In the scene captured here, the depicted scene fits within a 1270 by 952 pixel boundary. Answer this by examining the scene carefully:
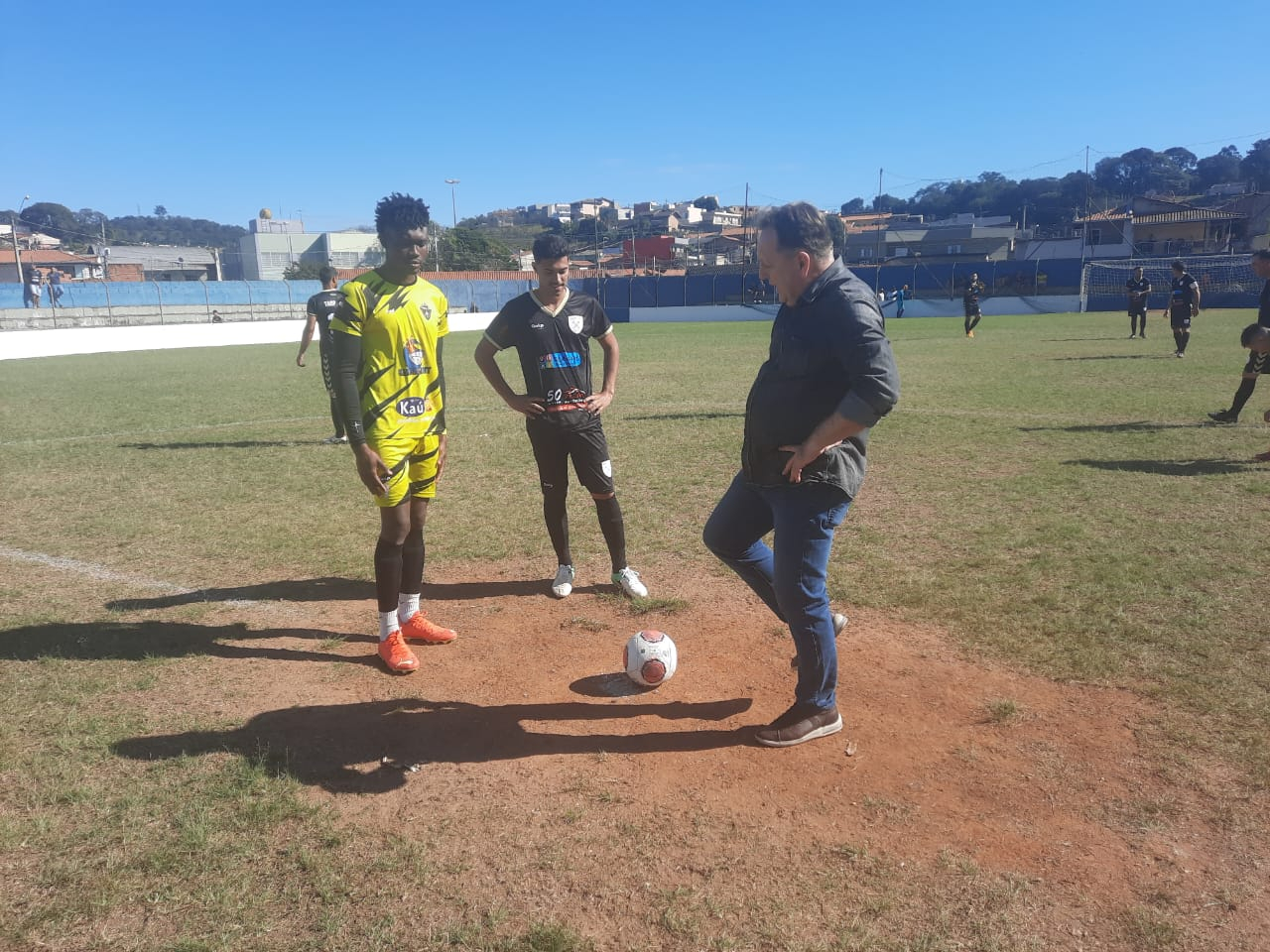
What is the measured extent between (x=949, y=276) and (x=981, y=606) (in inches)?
1984

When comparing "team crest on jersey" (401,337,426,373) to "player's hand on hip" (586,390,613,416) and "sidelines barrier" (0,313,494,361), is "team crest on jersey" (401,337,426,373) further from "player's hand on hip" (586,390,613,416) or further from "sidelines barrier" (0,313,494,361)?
"sidelines barrier" (0,313,494,361)

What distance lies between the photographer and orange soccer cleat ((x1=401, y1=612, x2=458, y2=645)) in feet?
16.9

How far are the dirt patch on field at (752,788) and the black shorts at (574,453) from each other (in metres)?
1.08

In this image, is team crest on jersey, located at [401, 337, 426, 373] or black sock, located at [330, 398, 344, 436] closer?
team crest on jersey, located at [401, 337, 426, 373]

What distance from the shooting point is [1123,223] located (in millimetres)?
66875

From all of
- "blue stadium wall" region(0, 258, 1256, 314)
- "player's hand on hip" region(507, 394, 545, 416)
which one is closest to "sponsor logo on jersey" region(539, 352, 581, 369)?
"player's hand on hip" region(507, 394, 545, 416)

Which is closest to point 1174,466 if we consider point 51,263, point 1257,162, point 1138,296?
point 1138,296

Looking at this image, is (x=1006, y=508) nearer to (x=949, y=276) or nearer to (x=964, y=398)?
(x=964, y=398)

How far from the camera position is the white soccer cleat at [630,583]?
5.79m

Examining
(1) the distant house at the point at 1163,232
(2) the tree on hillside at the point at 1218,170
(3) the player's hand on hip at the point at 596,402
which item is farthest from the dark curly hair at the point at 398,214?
(2) the tree on hillside at the point at 1218,170

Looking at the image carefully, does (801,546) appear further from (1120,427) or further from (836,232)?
(1120,427)

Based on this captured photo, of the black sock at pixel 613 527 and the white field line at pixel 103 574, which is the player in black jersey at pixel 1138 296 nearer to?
the black sock at pixel 613 527

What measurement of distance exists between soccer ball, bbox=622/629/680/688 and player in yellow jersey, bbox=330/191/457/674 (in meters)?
1.24

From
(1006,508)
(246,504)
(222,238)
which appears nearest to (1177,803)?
(1006,508)
